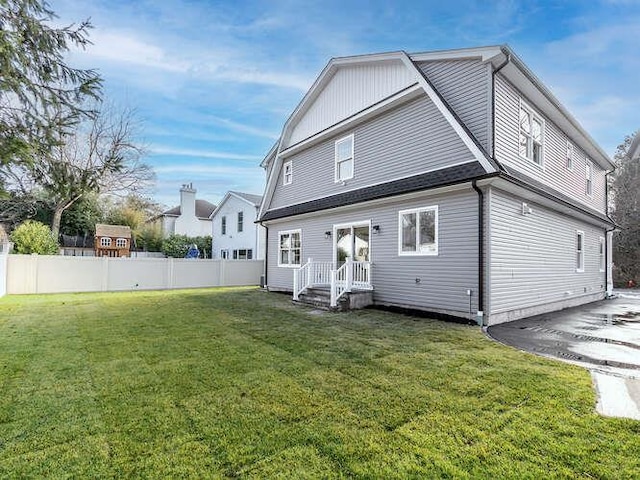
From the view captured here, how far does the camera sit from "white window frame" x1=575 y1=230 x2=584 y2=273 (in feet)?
40.0

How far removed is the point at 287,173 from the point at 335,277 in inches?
254

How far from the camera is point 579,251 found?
12.3 metres

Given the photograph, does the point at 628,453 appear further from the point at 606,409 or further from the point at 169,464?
the point at 169,464

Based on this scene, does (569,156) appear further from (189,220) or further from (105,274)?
(189,220)

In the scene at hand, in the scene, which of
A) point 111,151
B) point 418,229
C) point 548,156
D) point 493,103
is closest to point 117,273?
point 111,151

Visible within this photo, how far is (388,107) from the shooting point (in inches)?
396

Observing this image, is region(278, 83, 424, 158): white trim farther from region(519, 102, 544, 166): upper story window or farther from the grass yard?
the grass yard

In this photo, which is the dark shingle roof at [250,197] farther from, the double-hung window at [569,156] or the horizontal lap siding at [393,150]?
the double-hung window at [569,156]

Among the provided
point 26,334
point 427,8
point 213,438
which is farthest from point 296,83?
point 213,438

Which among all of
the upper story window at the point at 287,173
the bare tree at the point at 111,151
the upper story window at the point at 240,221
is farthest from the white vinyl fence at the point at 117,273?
the upper story window at the point at 287,173

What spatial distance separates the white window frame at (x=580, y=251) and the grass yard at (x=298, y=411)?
28.9ft

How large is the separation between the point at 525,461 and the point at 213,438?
7.73 ft

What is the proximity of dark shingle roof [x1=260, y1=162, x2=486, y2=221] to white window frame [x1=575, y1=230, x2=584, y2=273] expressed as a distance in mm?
7304

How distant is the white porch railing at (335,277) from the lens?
10018mm
